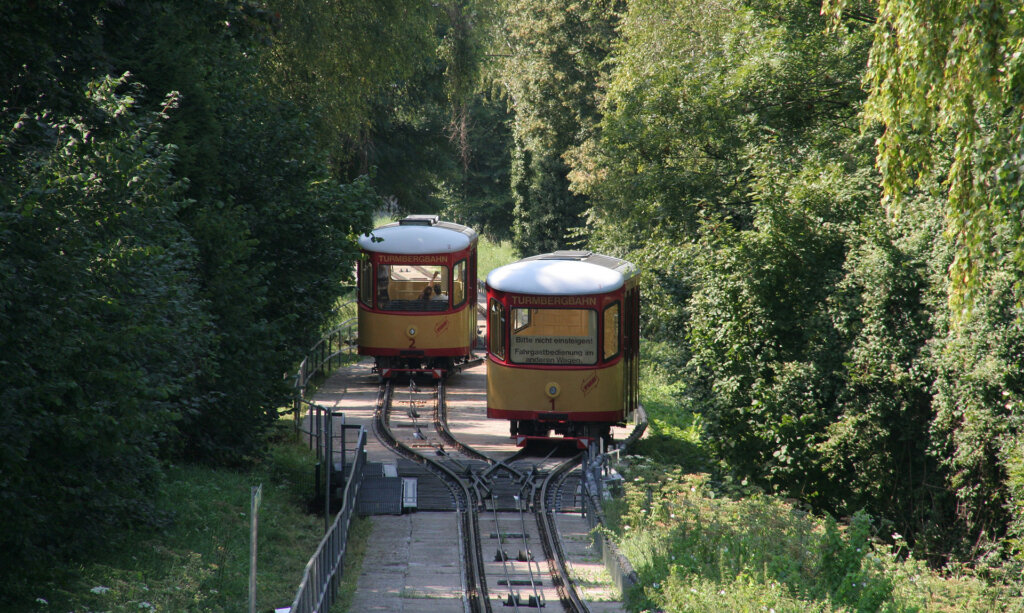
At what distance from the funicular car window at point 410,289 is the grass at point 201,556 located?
8.57 meters

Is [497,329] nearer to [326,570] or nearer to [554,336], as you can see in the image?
[554,336]

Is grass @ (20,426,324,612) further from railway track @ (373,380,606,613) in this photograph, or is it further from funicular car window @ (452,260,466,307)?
funicular car window @ (452,260,466,307)

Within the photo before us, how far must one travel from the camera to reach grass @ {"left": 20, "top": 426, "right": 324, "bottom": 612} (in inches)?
365

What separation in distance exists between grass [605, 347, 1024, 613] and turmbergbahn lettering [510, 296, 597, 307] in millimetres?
3804

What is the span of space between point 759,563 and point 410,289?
1543 cm

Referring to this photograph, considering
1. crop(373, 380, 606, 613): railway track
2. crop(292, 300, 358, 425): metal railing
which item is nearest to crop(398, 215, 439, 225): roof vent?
crop(292, 300, 358, 425): metal railing

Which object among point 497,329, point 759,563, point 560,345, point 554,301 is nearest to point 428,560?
point 759,563

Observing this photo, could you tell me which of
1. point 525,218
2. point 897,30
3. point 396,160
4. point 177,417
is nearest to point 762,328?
point 897,30

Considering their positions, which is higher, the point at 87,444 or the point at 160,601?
the point at 87,444

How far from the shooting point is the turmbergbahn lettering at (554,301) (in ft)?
57.7

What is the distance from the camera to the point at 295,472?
1712 centimetres

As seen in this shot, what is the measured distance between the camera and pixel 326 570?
10.4m

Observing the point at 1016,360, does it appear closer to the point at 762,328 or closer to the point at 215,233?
the point at 762,328

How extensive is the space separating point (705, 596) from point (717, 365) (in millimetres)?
8455
